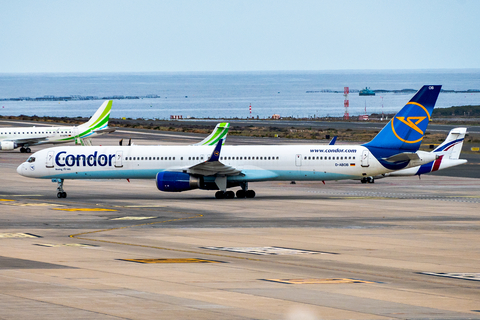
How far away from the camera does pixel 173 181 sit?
44.9 metres

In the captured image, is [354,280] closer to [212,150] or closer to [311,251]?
[311,251]

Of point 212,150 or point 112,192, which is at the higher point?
point 212,150

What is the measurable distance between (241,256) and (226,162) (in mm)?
21468

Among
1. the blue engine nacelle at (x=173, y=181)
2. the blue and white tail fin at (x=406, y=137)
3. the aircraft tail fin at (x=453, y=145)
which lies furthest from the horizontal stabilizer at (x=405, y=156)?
the blue engine nacelle at (x=173, y=181)

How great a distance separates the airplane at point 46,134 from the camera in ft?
295

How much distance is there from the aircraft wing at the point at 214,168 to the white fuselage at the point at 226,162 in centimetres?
97

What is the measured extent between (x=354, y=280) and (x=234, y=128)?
10973 centimetres

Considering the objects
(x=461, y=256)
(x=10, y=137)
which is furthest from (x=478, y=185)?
(x=10, y=137)

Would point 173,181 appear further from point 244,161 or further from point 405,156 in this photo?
point 405,156

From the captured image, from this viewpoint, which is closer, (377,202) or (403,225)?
(403,225)

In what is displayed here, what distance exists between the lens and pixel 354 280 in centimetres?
2111

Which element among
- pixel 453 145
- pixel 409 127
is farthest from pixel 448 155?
pixel 409 127

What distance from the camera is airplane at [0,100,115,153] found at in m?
89.9

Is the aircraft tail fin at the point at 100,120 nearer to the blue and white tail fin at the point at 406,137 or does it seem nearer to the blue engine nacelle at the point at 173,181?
the blue engine nacelle at the point at 173,181
